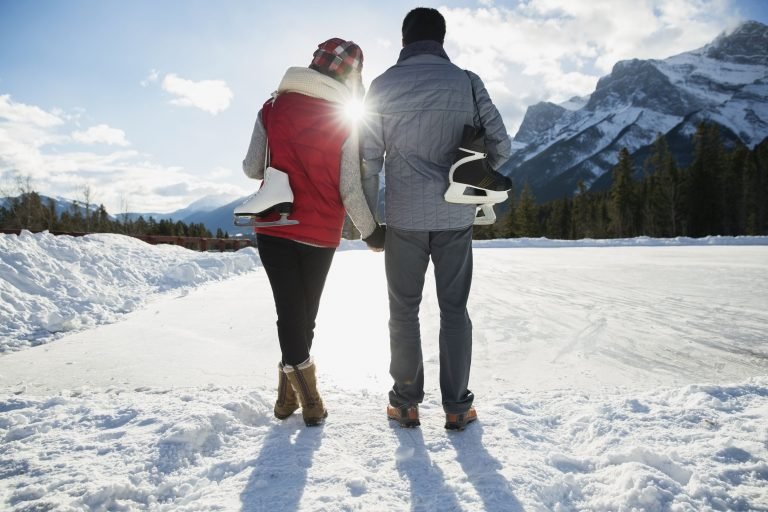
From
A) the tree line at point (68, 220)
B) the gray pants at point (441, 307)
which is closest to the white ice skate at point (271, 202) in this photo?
the gray pants at point (441, 307)

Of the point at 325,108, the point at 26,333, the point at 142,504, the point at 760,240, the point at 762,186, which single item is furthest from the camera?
the point at 762,186

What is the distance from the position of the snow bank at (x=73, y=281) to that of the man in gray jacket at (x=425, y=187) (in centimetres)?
367

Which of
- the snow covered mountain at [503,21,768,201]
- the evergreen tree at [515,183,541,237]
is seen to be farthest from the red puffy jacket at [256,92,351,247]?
the snow covered mountain at [503,21,768,201]

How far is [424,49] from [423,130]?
0.42 meters

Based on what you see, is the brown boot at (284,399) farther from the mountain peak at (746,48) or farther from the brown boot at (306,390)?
the mountain peak at (746,48)

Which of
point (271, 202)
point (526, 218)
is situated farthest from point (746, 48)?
point (271, 202)

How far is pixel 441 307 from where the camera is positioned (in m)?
2.05

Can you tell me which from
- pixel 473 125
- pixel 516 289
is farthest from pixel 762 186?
pixel 473 125

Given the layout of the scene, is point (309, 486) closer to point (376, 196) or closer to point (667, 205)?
point (376, 196)

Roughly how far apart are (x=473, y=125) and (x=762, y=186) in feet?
196

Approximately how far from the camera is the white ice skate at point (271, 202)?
186 centimetres

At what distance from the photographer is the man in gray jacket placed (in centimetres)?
199

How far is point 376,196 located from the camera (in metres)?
2.04

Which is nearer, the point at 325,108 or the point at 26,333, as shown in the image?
the point at 325,108
